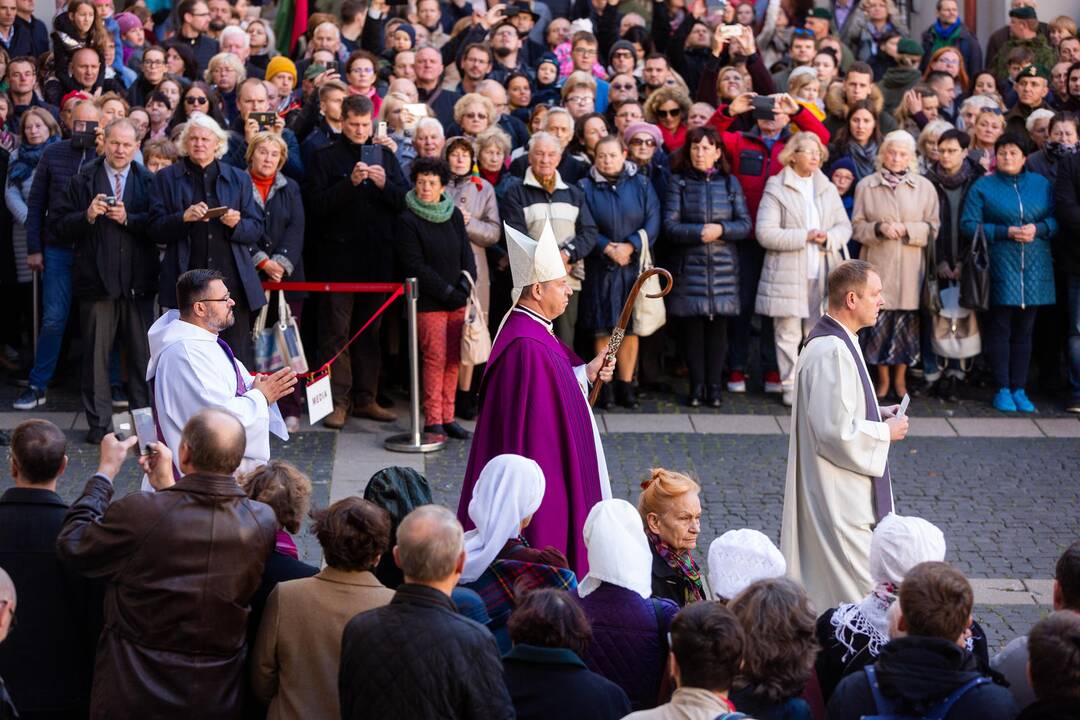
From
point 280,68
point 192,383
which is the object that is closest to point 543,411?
point 192,383

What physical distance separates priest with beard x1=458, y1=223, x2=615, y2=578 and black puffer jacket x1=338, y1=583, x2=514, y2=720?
2516 mm

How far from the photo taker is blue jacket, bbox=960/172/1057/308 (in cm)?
1260

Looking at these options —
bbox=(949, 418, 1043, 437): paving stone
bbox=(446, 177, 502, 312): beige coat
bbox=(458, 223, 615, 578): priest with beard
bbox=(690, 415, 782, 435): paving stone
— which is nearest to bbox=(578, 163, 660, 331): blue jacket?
bbox=(446, 177, 502, 312): beige coat

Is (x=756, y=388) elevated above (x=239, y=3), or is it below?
below

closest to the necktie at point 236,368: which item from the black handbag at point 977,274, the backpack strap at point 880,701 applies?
the backpack strap at point 880,701

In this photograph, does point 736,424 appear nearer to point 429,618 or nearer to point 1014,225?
point 1014,225

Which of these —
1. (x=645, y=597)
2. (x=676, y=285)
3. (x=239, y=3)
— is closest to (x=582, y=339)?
(x=676, y=285)

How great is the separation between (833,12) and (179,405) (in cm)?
1195

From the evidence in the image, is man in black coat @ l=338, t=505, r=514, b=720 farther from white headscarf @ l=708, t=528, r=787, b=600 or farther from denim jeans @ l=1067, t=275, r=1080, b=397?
denim jeans @ l=1067, t=275, r=1080, b=397

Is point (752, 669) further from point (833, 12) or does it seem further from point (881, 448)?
point (833, 12)

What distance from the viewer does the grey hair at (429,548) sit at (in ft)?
15.9

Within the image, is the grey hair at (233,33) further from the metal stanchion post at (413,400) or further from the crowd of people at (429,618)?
the crowd of people at (429,618)

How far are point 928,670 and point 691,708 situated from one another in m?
0.73

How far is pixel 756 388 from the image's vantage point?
43.8 feet
